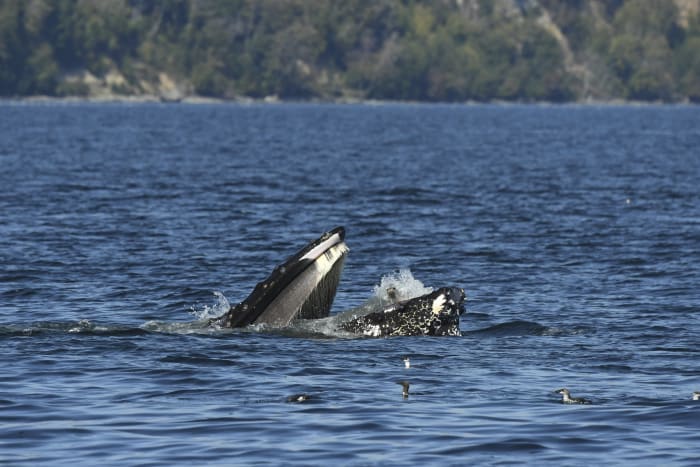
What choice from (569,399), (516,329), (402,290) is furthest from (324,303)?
(516,329)

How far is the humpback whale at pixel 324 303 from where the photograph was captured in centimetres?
1925

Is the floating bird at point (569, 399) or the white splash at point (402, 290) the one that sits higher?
the white splash at point (402, 290)

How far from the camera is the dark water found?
16.2 m

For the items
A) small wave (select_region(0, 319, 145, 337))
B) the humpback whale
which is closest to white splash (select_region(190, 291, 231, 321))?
small wave (select_region(0, 319, 145, 337))

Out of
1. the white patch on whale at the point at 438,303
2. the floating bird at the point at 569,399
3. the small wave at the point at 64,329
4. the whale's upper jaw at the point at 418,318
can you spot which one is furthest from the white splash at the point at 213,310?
the floating bird at the point at 569,399

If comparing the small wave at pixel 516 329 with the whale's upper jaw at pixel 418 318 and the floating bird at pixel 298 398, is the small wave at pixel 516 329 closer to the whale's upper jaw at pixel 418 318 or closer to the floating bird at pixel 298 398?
the whale's upper jaw at pixel 418 318

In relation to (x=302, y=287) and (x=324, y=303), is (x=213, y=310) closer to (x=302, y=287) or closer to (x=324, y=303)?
(x=324, y=303)

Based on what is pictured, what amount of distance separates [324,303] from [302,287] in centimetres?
63

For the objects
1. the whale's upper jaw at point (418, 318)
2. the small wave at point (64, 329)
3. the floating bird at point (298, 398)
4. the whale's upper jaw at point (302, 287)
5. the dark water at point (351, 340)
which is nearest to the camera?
the dark water at point (351, 340)

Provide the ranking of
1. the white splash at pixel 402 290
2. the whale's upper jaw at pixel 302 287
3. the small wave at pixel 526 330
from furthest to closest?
the small wave at pixel 526 330
the white splash at pixel 402 290
the whale's upper jaw at pixel 302 287

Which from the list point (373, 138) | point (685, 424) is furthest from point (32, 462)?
point (373, 138)

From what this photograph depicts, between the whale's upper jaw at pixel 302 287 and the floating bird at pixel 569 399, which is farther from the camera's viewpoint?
the whale's upper jaw at pixel 302 287

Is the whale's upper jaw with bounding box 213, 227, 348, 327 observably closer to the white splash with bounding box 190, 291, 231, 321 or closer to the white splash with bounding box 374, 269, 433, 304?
the white splash with bounding box 374, 269, 433, 304

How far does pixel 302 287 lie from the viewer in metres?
19.7
